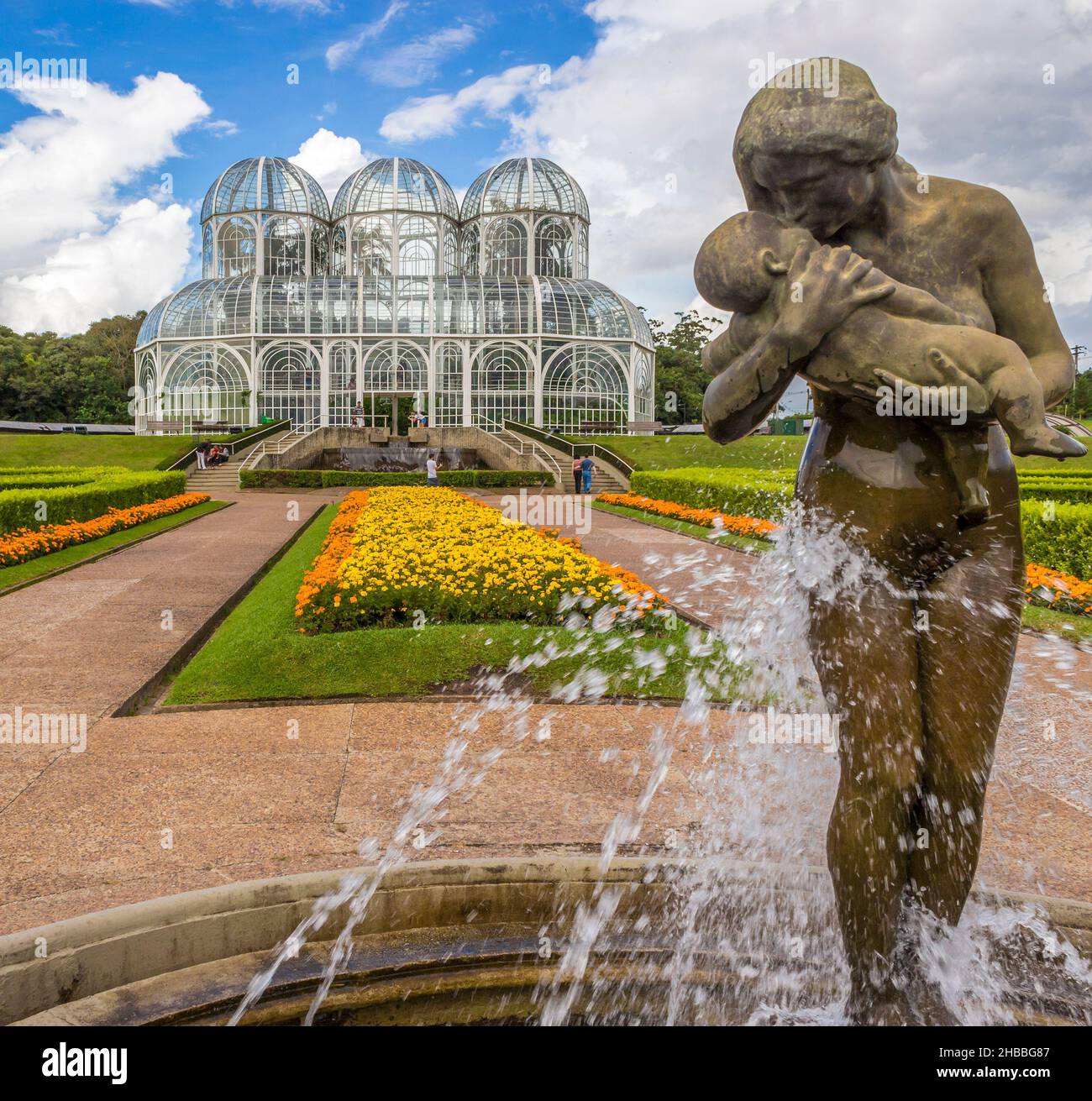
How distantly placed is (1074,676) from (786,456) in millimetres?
22987

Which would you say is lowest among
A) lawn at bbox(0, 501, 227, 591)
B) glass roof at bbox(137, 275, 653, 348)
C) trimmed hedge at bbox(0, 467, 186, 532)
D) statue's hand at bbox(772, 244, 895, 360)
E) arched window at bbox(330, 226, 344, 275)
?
lawn at bbox(0, 501, 227, 591)

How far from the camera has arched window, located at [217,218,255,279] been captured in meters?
44.9

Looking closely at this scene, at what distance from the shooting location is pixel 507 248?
46000mm

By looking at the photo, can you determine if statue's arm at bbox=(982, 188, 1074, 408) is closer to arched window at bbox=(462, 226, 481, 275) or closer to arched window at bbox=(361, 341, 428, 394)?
arched window at bbox=(361, 341, 428, 394)

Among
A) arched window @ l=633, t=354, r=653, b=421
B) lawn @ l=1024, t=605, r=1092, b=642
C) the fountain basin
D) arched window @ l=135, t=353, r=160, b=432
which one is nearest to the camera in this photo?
the fountain basin

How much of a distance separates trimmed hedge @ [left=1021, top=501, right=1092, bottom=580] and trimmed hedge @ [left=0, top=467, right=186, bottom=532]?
11.8 meters

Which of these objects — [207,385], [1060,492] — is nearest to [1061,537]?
[1060,492]

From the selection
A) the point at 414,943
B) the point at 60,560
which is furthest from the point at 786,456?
the point at 414,943

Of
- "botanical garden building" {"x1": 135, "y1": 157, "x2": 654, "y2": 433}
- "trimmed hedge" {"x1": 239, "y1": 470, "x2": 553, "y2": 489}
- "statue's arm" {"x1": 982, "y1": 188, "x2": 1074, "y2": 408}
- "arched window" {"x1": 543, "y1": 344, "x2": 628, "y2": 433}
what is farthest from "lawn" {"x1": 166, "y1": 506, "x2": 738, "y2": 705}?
"arched window" {"x1": 543, "y1": 344, "x2": 628, "y2": 433}

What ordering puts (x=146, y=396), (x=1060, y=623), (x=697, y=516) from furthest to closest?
(x=146, y=396), (x=697, y=516), (x=1060, y=623)

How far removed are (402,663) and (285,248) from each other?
43719mm

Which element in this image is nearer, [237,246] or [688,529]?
[688,529]

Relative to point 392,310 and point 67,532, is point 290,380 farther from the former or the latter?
point 67,532

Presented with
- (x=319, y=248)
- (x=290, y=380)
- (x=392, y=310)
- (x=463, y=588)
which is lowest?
(x=463, y=588)
